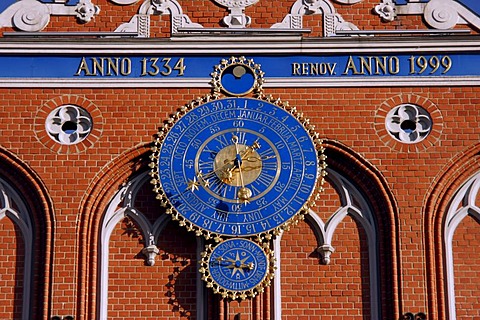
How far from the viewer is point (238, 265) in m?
20.5

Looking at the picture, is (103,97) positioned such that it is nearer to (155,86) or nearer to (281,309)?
(155,86)

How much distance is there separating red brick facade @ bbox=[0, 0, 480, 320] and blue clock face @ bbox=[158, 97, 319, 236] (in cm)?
29

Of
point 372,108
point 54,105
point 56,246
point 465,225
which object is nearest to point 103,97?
point 54,105

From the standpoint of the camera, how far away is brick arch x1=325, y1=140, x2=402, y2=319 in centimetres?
2050

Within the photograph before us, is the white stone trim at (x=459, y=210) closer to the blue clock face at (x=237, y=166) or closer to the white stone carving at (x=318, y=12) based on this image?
the blue clock face at (x=237, y=166)

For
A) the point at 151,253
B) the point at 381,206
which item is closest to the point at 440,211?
the point at 381,206

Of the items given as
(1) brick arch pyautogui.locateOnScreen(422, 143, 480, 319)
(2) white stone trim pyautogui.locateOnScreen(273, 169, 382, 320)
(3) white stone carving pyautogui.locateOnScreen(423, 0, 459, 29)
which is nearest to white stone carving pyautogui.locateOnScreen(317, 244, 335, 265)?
(2) white stone trim pyautogui.locateOnScreen(273, 169, 382, 320)

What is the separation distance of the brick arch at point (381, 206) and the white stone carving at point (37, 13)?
3517mm

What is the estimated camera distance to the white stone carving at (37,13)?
2175 centimetres

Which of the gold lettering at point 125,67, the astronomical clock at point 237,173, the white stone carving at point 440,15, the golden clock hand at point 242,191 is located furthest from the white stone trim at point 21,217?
the white stone carving at point 440,15

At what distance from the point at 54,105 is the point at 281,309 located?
12.6ft

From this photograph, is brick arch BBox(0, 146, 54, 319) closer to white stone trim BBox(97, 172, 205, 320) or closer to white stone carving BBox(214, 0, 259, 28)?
white stone trim BBox(97, 172, 205, 320)

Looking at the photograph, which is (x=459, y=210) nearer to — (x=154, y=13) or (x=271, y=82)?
(x=271, y=82)

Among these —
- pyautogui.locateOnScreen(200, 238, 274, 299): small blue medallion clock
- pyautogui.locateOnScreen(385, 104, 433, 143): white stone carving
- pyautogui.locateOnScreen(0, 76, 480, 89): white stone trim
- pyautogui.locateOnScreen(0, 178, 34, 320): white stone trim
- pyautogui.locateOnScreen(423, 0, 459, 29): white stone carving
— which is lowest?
pyautogui.locateOnScreen(200, 238, 274, 299): small blue medallion clock
